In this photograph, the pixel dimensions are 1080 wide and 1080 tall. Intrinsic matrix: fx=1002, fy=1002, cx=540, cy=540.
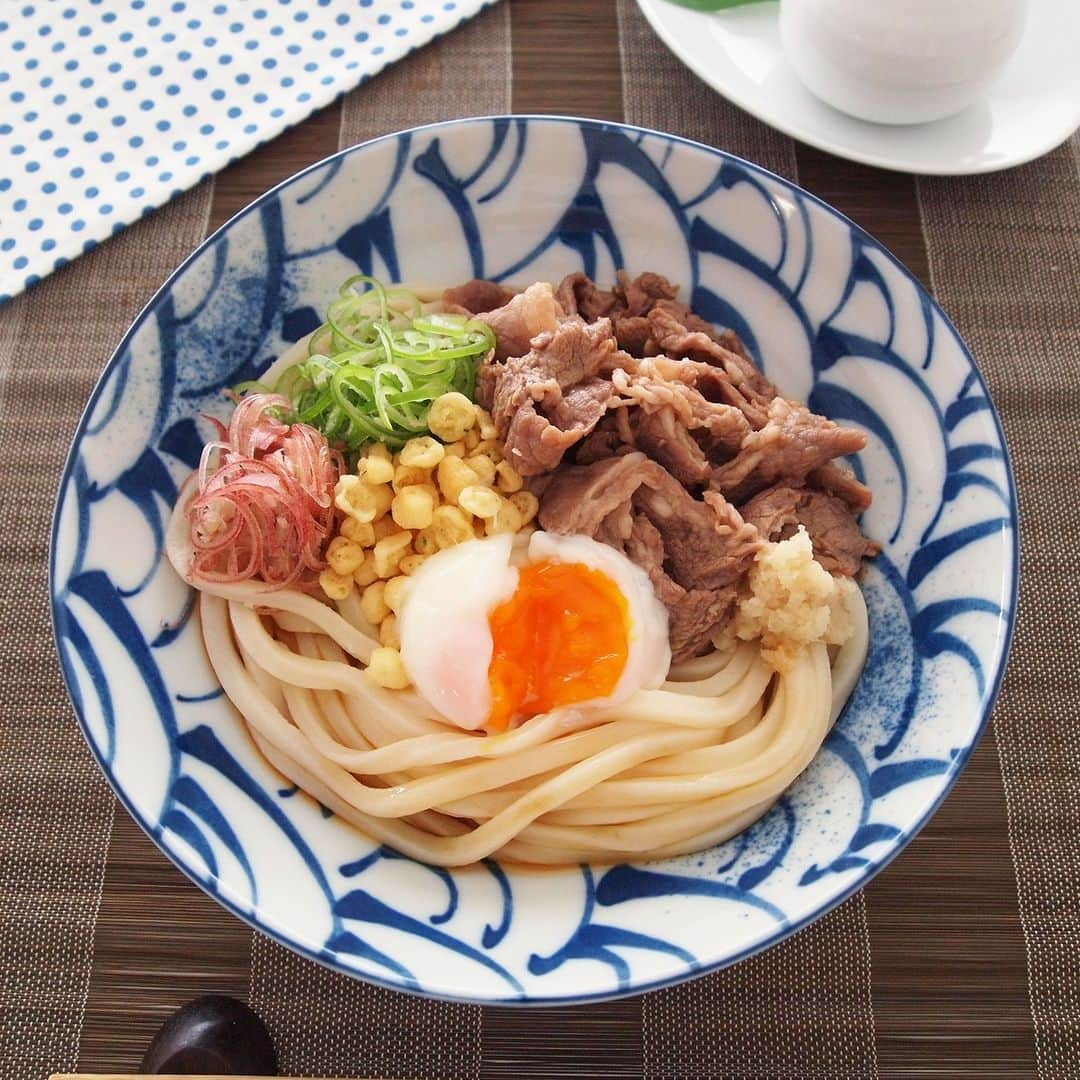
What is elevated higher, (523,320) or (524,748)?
(523,320)

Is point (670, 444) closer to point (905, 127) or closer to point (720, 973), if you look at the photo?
point (720, 973)

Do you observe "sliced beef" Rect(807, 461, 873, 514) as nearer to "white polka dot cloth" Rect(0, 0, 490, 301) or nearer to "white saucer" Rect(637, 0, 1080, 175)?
"white saucer" Rect(637, 0, 1080, 175)

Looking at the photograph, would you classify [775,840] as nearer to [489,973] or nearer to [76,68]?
[489,973]

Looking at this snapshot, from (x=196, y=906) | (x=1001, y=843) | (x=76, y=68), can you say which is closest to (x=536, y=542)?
(x=196, y=906)

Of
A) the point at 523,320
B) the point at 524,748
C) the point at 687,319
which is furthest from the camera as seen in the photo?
the point at 687,319

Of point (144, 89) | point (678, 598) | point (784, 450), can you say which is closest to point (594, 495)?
point (678, 598)
